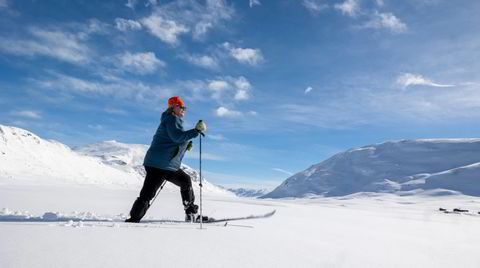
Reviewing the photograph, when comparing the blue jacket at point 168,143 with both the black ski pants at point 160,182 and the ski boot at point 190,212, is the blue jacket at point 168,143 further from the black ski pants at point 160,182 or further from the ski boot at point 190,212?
the ski boot at point 190,212

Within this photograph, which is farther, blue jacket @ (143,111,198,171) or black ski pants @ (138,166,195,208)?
blue jacket @ (143,111,198,171)

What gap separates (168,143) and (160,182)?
0.64 meters

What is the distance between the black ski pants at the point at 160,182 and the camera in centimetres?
543

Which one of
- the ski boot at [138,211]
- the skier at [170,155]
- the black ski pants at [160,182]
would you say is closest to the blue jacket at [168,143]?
the skier at [170,155]

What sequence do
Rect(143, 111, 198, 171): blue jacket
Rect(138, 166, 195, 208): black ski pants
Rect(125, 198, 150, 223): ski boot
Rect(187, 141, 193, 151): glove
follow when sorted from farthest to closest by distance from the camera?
Rect(187, 141, 193, 151): glove, Rect(143, 111, 198, 171): blue jacket, Rect(138, 166, 195, 208): black ski pants, Rect(125, 198, 150, 223): ski boot

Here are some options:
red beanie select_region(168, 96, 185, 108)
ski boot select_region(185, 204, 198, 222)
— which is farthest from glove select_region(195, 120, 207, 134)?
ski boot select_region(185, 204, 198, 222)

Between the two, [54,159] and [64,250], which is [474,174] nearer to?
[54,159]

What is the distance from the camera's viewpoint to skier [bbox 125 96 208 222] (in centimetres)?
551

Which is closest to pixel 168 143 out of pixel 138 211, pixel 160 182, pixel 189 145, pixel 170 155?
pixel 170 155

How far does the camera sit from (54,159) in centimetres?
9862

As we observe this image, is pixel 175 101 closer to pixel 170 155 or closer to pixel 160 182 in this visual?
pixel 170 155

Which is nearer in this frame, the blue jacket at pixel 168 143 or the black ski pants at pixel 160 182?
the black ski pants at pixel 160 182

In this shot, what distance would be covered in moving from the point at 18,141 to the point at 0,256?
109209 mm

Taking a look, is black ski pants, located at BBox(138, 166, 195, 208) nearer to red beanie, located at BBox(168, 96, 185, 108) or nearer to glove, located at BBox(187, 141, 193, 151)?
glove, located at BBox(187, 141, 193, 151)
